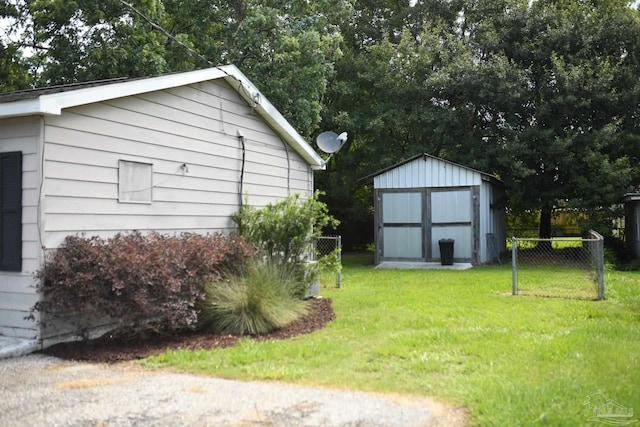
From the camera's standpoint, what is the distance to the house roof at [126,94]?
5.59 m

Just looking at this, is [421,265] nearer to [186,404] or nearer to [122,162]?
[122,162]

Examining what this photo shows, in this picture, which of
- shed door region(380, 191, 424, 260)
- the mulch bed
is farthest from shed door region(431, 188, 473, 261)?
the mulch bed

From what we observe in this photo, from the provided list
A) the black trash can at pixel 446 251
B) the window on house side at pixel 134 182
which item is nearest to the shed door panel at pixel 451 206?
the black trash can at pixel 446 251

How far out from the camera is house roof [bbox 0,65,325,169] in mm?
5586

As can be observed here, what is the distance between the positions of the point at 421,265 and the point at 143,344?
1062 centimetres

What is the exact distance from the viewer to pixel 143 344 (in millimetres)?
5992

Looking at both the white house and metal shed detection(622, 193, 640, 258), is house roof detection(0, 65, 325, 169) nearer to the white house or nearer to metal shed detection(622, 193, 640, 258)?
the white house

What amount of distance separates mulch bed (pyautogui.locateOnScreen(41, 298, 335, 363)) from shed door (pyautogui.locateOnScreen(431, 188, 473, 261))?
9443 millimetres

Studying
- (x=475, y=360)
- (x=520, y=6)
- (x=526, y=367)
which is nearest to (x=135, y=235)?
(x=475, y=360)

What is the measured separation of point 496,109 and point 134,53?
37.7 ft

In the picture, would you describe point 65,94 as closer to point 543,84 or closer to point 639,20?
point 543,84

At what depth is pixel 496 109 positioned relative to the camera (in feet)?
61.2

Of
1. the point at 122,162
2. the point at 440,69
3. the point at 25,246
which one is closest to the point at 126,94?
the point at 122,162

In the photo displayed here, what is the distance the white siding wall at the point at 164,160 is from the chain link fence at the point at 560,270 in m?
4.61
